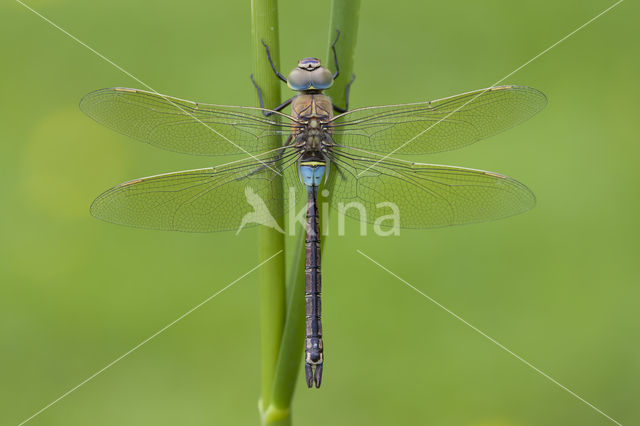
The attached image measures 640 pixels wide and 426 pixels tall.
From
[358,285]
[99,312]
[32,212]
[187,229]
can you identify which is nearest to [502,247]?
[358,285]

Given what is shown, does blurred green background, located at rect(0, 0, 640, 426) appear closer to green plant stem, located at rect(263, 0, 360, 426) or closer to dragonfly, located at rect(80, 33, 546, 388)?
dragonfly, located at rect(80, 33, 546, 388)

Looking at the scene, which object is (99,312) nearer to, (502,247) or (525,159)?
(502,247)

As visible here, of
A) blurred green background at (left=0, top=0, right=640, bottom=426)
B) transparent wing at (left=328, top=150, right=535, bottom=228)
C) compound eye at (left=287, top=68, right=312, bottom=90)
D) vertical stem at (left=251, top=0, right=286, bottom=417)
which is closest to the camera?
vertical stem at (left=251, top=0, right=286, bottom=417)

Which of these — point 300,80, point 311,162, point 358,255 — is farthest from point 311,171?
point 358,255

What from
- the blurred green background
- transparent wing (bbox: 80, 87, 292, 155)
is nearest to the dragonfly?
transparent wing (bbox: 80, 87, 292, 155)

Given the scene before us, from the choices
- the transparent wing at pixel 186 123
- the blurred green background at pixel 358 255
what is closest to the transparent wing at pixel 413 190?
the transparent wing at pixel 186 123

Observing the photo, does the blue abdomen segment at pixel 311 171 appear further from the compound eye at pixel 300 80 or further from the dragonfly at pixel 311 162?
the compound eye at pixel 300 80

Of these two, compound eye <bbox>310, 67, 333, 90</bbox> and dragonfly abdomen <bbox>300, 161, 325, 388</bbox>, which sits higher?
compound eye <bbox>310, 67, 333, 90</bbox>
